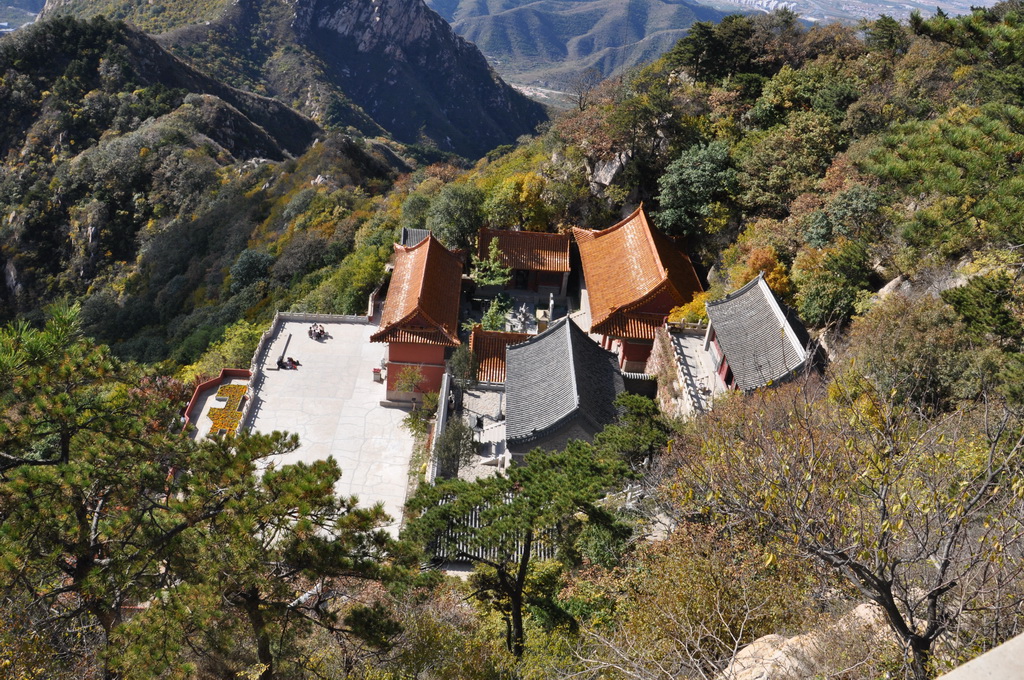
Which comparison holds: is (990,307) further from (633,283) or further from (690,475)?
(633,283)

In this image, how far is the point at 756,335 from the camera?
62.9 feet

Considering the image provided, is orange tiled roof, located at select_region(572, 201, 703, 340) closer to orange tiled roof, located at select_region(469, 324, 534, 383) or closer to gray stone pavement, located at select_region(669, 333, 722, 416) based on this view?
gray stone pavement, located at select_region(669, 333, 722, 416)

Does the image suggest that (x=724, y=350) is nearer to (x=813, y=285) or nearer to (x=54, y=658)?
(x=813, y=285)

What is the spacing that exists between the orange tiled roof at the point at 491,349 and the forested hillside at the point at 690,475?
349 cm

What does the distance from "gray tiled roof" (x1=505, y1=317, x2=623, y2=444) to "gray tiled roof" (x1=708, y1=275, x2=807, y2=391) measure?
4142mm

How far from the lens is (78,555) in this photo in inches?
334

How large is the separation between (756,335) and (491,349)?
10262mm

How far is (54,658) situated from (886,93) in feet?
113

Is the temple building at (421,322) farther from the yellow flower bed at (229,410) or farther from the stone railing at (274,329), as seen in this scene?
the yellow flower bed at (229,410)

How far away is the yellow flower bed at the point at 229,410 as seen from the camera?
947 inches

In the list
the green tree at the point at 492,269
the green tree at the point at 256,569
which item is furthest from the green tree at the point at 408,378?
the green tree at the point at 256,569

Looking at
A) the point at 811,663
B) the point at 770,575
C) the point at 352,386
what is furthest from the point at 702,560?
the point at 352,386

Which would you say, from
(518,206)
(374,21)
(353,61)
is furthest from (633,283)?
(374,21)

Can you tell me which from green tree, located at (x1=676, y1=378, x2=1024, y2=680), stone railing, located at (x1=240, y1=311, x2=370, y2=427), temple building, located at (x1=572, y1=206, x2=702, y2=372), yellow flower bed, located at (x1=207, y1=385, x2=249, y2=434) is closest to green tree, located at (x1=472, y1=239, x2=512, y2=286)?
temple building, located at (x1=572, y1=206, x2=702, y2=372)
